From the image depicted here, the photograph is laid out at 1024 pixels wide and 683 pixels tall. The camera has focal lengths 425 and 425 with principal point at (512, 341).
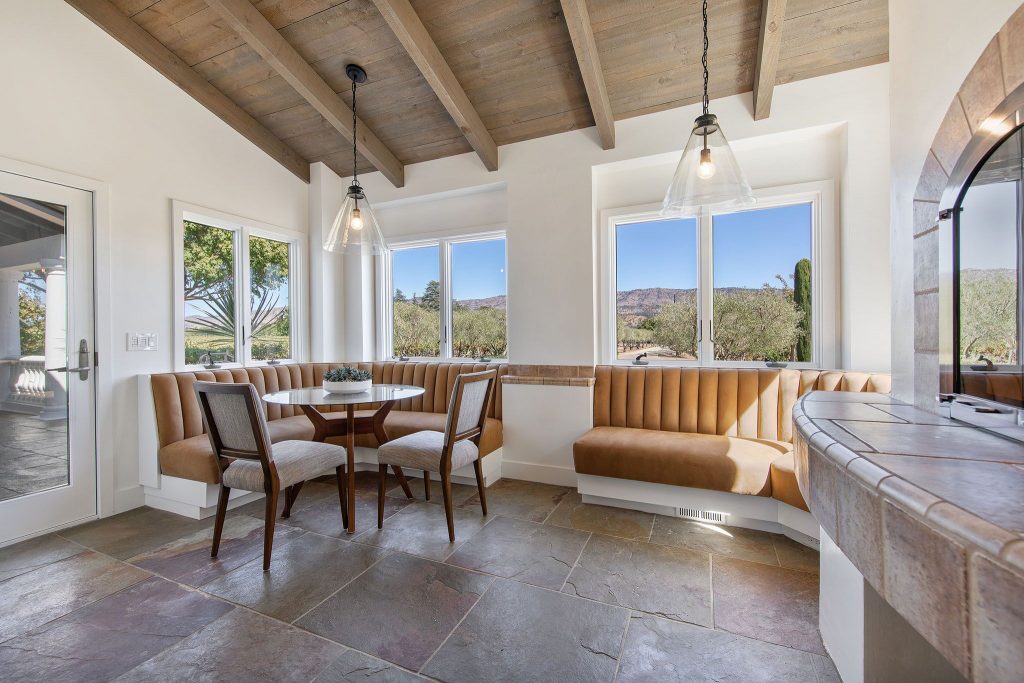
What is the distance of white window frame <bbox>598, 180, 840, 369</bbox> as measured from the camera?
3018 millimetres

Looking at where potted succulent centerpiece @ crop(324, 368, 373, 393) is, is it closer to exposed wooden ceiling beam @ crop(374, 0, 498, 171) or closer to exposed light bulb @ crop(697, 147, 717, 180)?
Answer: exposed wooden ceiling beam @ crop(374, 0, 498, 171)

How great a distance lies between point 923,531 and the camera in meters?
0.55

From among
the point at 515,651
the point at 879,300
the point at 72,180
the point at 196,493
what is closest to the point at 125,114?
the point at 72,180

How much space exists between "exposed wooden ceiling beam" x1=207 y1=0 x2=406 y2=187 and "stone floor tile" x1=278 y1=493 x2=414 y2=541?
2.92 m

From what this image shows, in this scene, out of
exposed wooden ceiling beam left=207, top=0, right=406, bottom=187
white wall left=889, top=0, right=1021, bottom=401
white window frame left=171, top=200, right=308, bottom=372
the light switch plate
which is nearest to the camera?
white wall left=889, top=0, right=1021, bottom=401

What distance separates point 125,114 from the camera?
3020mm

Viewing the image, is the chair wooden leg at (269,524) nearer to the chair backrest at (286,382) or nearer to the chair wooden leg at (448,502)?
the chair wooden leg at (448,502)

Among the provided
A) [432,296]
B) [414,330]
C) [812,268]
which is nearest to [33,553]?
[414,330]

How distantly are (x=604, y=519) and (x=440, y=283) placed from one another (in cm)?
276

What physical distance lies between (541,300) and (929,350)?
2597 millimetres

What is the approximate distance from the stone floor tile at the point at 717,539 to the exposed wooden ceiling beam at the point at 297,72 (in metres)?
3.77

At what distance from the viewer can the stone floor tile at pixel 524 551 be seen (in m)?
2.11

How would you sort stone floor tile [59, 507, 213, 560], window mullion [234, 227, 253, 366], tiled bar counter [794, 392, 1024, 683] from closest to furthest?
tiled bar counter [794, 392, 1024, 683] → stone floor tile [59, 507, 213, 560] → window mullion [234, 227, 253, 366]

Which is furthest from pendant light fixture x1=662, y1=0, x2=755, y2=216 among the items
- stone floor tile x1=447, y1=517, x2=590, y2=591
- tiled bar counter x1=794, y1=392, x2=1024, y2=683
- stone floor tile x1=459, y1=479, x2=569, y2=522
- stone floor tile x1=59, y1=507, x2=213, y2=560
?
stone floor tile x1=59, y1=507, x2=213, y2=560
